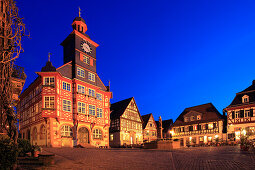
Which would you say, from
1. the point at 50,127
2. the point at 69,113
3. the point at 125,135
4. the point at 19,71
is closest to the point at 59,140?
the point at 50,127

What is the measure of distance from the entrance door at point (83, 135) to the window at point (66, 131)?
1830 mm

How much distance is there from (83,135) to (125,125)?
13.5 meters

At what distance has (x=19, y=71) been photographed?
16.8 metres

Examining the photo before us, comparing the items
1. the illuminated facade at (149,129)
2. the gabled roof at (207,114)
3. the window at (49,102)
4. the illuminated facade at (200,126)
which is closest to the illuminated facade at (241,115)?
the illuminated facade at (200,126)

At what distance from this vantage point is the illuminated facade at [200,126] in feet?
146

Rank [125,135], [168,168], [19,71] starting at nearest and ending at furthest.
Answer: [168,168]
[19,71]
[125,135]

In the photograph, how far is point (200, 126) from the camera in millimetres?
47781

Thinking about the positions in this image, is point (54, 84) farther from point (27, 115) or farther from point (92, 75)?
point (27, 115)

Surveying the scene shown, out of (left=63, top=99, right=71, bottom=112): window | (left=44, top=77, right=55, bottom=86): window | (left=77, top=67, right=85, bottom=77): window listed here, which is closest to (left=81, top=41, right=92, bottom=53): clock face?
(left=77, top=67, right=85, bottom=77): window

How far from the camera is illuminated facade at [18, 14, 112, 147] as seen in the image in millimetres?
30172

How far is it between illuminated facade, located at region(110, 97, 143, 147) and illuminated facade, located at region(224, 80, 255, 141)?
1817 centimetres

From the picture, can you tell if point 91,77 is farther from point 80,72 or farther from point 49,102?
point 49,102

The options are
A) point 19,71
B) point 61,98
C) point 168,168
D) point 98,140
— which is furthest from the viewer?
point 98,140

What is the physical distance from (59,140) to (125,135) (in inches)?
723
